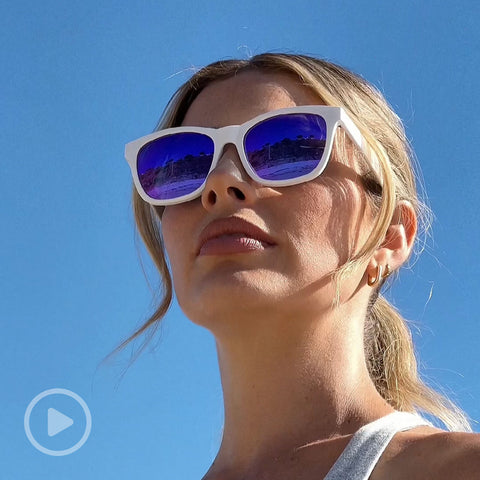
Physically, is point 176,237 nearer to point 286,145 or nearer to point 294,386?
point 286,145

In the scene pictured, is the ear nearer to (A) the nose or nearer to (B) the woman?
(B) the woman

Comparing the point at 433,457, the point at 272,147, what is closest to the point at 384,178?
the point at 272,147

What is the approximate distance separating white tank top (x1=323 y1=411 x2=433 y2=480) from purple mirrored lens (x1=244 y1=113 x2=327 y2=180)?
831mm

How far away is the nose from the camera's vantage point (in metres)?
2.58

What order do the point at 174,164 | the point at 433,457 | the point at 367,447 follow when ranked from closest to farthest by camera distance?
the point at 433,457 → the point at 367,447 → the point at 174,164

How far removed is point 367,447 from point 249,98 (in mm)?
1299

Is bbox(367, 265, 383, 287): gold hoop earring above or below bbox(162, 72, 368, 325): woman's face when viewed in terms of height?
below

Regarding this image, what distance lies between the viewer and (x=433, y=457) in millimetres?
2078

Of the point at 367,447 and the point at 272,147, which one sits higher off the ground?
the point at 272,147

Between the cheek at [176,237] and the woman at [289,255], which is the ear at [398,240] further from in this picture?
the cheek at [176,237]

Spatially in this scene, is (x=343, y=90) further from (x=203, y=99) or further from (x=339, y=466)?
(x=339, y=466)

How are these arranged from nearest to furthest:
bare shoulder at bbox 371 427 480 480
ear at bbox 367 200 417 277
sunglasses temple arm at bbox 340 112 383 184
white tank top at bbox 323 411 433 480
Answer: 1. bare shoulder at bbox 371 427 480 480
2. white tank top at bbox 323 411 433 480
3. sunglasses temple arm at bbox 340 112 383 184
4. ear at bbox 367 200 417 277

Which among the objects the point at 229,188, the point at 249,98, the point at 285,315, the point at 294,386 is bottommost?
the point at 294,386

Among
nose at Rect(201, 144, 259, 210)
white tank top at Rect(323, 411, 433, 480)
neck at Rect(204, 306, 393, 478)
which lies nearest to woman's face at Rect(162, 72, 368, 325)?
nose at Rect(201, 144, 259, 210)
